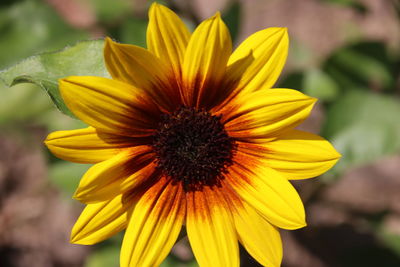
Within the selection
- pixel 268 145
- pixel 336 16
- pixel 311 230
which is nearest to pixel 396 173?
pixel 311 230

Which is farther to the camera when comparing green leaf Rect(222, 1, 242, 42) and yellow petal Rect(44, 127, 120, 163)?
green leaf Rect(222, 1, 242, 42)

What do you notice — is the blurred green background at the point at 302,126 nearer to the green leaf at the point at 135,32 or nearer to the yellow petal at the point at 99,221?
the green leaf at the point at 135,32

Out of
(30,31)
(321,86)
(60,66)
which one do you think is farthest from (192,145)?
(30,31)

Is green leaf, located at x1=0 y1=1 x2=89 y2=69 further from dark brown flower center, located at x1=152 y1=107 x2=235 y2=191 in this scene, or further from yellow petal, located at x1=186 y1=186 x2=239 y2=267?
yellow petal, located at x1=186 y1=186 x2=239 y2=267

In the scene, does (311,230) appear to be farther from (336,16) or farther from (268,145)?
(268,145)

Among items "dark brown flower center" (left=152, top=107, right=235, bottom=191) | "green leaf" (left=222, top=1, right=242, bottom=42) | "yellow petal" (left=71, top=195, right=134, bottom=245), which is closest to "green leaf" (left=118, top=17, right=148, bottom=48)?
"green leaf" (left=222, top=1, right=242, bottom=42)

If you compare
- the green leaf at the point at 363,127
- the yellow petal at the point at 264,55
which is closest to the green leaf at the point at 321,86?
the green leaf at the point at 363,127

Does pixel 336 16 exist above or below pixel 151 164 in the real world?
above
